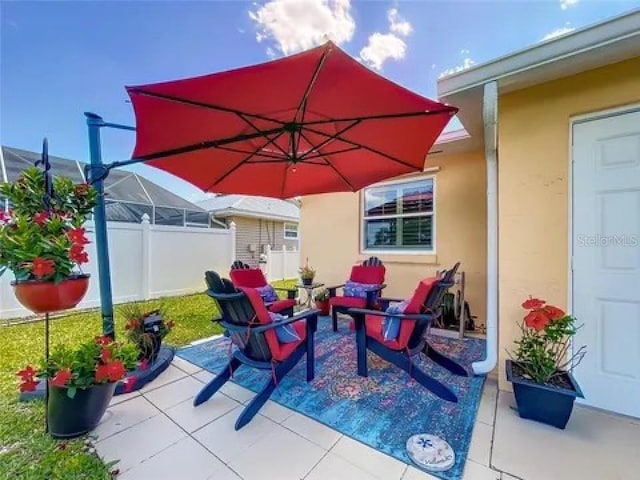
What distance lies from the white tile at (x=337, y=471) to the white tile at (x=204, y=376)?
1.61m

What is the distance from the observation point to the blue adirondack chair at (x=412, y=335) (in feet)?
7.95

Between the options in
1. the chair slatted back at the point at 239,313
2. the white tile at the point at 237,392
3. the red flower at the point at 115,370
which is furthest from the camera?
the white tile at the point at 237,392

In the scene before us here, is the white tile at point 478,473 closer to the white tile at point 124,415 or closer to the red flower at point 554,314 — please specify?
the red flower at point 554,314

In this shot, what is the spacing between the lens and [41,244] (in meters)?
1.80

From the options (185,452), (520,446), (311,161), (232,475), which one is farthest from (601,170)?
(185,452)

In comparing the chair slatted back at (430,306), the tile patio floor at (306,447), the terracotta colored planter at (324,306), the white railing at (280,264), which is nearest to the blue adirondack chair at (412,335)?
the chair slatted back at (430,306)

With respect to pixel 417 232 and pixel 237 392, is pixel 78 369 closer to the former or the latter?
pixel 237 392

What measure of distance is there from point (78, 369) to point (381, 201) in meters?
4.90

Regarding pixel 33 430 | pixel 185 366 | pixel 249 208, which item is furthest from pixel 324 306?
pixel 249 208

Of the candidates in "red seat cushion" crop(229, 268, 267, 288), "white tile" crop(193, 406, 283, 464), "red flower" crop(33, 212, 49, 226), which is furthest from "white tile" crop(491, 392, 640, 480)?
"red seat cushion" crop(229, 268, 267, 288)

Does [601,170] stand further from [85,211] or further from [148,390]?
[148,390]

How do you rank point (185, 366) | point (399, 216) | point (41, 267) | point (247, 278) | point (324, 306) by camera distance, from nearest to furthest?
point (41, 267) → point (185, 366) → point (247, 278) → point (399, 216) → point (324, 306)

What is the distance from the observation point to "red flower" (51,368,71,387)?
183cm

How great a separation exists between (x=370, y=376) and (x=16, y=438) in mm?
2798
